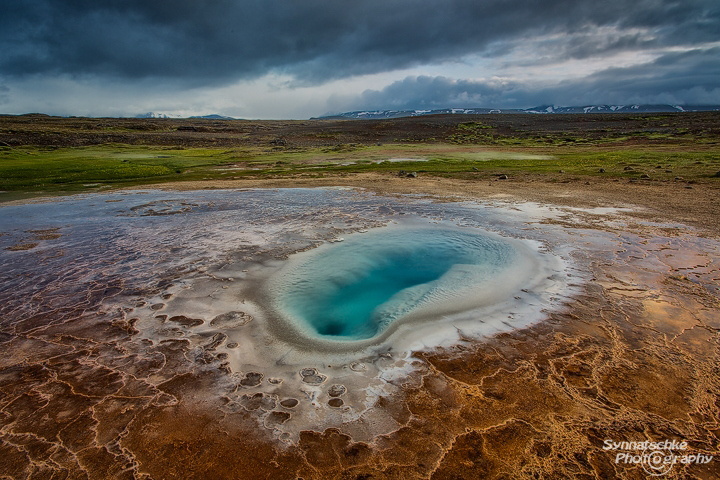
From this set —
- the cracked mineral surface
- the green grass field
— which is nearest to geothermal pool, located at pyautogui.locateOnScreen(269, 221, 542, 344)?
the cracked mineral surface

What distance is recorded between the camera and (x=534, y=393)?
14.1ft

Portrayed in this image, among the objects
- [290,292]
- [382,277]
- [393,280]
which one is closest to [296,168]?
[382,277]

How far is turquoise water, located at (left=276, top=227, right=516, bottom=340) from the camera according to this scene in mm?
6418

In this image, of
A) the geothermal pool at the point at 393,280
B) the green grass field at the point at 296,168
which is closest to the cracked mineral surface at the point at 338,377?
the geothermal pool at the point at 393,280

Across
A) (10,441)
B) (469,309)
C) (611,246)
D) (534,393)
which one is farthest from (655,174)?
(10,441)

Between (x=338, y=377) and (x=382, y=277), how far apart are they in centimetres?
371

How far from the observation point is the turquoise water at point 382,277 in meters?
6.42

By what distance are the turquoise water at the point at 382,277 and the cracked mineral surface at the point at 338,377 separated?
2.05 feet

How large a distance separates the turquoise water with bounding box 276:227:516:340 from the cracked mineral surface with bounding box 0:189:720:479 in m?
0.63

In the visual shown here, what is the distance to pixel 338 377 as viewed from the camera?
464cm

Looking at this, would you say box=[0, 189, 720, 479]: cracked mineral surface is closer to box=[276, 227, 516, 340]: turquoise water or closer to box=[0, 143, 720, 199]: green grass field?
box=[276, 227, 516, 340]: turquoise water

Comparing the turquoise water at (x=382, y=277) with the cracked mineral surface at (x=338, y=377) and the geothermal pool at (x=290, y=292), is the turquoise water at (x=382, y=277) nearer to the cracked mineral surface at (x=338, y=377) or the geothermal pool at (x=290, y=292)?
the geothermal pool at (x=290, y=292)

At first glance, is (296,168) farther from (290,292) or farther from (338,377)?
(338,377)

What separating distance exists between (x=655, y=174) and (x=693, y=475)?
21160mm
